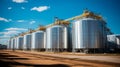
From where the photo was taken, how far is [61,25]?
89188mm

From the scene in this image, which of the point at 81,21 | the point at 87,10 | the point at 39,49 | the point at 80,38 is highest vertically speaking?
the point at 87,10

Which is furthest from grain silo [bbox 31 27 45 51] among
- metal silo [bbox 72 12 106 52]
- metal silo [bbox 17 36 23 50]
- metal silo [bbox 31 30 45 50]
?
metal silo [bbox 17 36 23 50]

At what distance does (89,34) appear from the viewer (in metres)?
63.5

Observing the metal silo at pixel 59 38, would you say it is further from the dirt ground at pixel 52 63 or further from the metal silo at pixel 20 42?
the metal silo at pixel 20 42

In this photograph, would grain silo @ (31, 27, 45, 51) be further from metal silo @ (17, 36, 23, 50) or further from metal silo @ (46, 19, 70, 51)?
Answer: metal silo @ (17, 36, 23, 50)

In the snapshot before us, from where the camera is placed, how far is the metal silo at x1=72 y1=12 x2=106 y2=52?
62.8m

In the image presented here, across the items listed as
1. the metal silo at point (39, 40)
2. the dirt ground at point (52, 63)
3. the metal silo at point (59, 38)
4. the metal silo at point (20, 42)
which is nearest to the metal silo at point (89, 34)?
the metal silo at point (59, 38)

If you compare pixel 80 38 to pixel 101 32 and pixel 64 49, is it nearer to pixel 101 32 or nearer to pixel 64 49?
pixel 101 32

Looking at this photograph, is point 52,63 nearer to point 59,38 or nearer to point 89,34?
point 89,34

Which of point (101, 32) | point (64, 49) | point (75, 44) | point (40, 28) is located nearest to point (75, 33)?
point (75, 44)

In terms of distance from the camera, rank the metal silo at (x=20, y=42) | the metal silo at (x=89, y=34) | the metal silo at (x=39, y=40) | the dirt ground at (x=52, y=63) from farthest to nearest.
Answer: the metal silo at (x=20, y=42) < the metal silo at (x=39, y=40) < the metal silo at (x=89, y=34) < the dirt ground at (x=52, y=63)

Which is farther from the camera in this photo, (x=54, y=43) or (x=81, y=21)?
(x=54, y=43)

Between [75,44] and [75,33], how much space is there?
456 cm

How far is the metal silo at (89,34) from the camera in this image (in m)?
62.8
